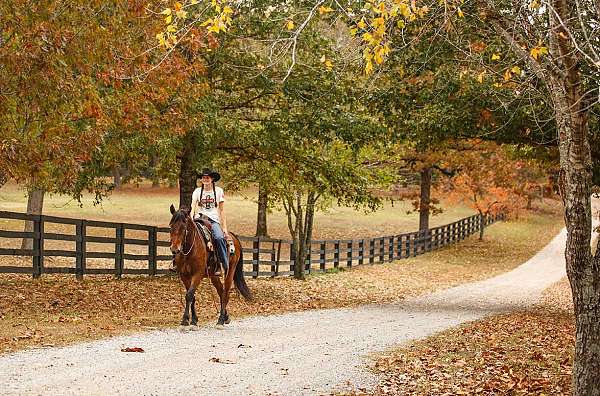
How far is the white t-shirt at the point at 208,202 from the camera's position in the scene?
13.7 metres

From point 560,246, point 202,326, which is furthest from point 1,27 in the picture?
point 560,246

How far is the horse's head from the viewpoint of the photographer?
489 inches

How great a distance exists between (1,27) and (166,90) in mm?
4186

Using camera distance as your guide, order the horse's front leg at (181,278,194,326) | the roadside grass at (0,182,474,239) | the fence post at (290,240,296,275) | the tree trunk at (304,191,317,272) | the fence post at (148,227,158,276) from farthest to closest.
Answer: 1. the roadside grass at (0,182,474,239)
2. the fence post at (290,240,296,275)
3. the tree trunk at (304,191,317,272)
4. the fence post at (148,227,158,276)
5. the horse's front leg at (181,278,194,326)

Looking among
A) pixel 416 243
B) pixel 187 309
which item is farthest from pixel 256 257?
pixel 416 243

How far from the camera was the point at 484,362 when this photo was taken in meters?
10.6

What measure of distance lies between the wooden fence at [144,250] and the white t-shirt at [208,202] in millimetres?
4669

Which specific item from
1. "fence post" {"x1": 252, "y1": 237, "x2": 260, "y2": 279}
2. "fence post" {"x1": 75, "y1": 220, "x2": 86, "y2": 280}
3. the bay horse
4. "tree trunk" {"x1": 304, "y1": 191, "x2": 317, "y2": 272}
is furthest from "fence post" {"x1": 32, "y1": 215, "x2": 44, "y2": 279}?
"tree trunk" {"x1": 304, "y1": 191, "x2": 317, "y2": 272}

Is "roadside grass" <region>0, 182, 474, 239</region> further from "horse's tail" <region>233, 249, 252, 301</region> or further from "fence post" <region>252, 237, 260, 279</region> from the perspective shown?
"horse's tail" <region>233, 249, 252, 301</region>

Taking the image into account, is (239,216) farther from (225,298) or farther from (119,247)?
(225,298)

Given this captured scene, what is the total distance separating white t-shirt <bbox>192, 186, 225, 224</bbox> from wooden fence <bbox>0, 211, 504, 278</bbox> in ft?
15.3

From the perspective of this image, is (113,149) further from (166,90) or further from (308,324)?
(308,324)

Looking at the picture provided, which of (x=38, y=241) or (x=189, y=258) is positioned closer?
(x=189, y=258)

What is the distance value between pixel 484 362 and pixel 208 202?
5.44 m
